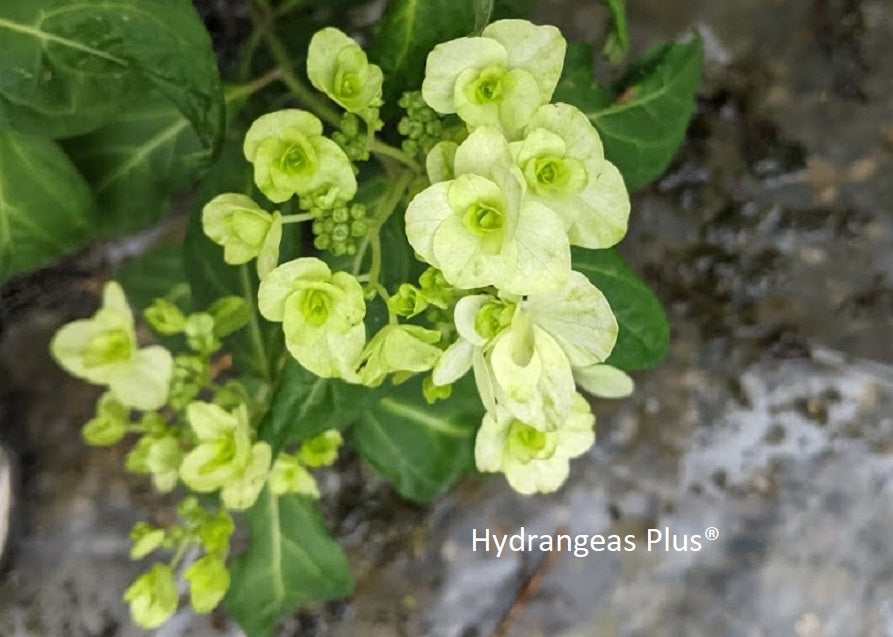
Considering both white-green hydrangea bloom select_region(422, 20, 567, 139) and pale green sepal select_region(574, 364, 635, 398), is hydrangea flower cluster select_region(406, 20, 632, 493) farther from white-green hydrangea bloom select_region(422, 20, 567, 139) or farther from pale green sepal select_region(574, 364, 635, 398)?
pale green sepal select_region(574, 364, 635, 398)

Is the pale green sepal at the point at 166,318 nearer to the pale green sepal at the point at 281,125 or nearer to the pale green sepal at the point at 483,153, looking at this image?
the pale green sepal at the point at 281,125

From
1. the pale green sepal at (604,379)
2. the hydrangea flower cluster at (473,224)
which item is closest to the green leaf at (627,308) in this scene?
the pale green sepal at (604,379)

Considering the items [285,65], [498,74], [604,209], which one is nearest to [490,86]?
[498,74]

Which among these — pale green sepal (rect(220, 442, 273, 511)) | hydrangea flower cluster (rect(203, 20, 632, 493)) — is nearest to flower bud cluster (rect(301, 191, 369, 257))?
hydrangea flower cluster (rect(203, 20, 632, 493))

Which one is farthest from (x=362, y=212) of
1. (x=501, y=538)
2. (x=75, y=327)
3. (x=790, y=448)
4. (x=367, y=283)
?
(x=790, y=448)

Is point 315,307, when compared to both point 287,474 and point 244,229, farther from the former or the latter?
point 287,474
